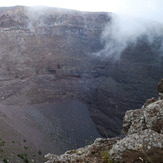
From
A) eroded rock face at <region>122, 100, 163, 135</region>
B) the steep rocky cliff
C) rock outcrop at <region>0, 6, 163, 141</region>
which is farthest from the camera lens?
rock outcrop at <region>0, 6, 163, 141</region>

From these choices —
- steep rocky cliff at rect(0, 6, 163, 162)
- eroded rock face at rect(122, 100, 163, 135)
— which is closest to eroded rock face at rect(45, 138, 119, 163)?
eroded rock face at rect(122, 100, 163, 135)

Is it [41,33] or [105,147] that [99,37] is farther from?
[105,147]

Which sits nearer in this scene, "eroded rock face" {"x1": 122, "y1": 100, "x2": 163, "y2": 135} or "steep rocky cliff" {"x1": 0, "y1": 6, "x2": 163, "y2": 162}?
"eroded rock face" {"x1": 122, "y1": 100, "x2": 163, "y2": 135}

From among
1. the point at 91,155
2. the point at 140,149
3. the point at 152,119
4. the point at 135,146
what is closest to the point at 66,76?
the point at 91,155

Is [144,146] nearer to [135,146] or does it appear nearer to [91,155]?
[135,146]

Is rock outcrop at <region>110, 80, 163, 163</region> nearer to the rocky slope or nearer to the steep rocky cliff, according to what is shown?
the rocky slope

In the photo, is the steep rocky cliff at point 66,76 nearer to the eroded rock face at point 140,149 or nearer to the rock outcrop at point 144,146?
the rock outcrop at point 144,146

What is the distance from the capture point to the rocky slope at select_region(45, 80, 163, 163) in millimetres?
3877

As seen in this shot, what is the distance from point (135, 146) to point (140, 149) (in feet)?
0.59

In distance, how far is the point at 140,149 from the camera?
3.84 metres

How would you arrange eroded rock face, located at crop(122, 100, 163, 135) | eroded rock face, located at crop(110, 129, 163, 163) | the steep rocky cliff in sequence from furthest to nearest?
the steep rocky cliff → eroded rock face, located at crop(122, 100, 163, 135) → eroded rock face, located at crop(110, 129, 163, 163)

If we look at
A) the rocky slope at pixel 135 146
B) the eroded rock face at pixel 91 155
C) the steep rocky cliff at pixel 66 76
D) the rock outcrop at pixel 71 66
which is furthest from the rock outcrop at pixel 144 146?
the rock outcrop at pixel 71 66

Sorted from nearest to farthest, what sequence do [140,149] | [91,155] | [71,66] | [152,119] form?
[140,149] < [152,119] < [91,155] < [71,66]

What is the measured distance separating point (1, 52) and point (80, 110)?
23113mm
